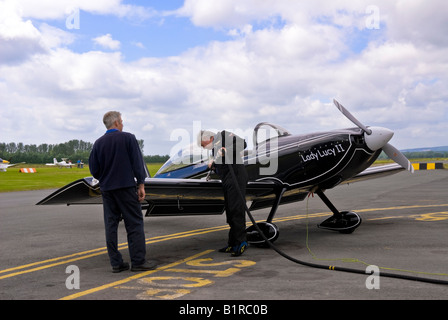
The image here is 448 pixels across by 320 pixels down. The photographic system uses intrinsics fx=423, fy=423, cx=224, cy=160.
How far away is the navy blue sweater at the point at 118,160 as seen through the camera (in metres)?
5.21

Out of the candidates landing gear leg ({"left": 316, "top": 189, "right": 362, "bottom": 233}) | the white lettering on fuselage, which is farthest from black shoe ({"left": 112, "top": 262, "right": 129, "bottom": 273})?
landing gear leg ({"left": 316, "top": 189, "right": 362, "bottom": 233})

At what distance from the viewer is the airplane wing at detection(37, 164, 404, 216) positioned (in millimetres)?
5785

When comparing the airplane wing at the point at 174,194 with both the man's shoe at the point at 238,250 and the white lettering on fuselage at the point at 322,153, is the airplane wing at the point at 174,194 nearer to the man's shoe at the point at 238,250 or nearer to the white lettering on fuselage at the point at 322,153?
the white lettering on fuselage at the point at 322,153

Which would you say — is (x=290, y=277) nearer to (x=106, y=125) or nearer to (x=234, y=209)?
(x=234, y=209)

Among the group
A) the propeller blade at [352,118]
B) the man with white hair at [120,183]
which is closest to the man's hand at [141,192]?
the man with white hair at [120,183]

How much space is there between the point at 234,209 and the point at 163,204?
82.3 inches

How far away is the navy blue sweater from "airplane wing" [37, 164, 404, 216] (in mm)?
355

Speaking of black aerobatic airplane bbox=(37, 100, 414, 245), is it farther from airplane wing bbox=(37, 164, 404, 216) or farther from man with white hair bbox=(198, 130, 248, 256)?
man with white hair bbox=(198, 130, 248, 256)

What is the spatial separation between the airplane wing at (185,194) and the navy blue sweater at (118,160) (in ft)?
1.16

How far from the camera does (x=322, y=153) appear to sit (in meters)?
7.18

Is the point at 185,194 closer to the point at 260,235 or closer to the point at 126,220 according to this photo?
the point at 260,235

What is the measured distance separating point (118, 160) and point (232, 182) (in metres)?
1.83

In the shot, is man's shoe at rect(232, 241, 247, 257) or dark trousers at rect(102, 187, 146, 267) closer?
dark trousers at rect(102, 187, 146, 267)
